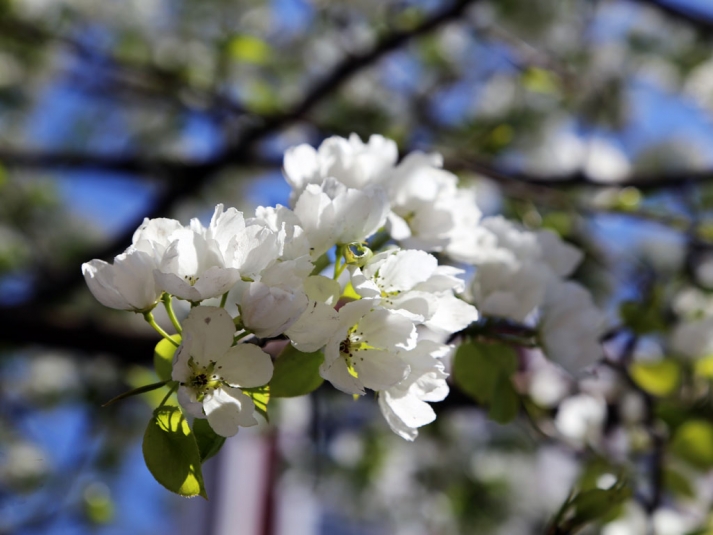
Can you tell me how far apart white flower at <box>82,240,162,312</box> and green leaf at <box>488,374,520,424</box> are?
10.8 inches

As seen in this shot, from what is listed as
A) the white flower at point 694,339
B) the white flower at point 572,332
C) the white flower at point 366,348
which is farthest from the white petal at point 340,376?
the white flower at point 694,339

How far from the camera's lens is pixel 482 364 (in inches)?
22.7

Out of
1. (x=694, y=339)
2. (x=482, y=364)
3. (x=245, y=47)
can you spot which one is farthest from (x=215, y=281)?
(x=245, y=47)

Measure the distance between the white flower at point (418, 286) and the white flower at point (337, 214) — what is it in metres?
0.03

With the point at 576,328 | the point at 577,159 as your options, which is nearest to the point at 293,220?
the point at 576,328

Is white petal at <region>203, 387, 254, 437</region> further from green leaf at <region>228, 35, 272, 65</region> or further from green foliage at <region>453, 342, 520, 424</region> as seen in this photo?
green leaf at <region>228, 35, 272, 65</region>

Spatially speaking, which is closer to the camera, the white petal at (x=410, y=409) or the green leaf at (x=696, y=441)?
the white petal at (x=410, y=409)

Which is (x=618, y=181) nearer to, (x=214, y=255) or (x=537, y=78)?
(x=537, y=78)

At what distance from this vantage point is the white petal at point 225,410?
397 millimetres

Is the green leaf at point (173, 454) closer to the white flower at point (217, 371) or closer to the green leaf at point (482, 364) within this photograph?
the white flower at point (217, 371)

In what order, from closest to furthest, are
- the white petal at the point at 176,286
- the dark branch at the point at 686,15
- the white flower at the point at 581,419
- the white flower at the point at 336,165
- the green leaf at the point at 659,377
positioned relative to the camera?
the white petal at the point at 176,286 < the white flower at the point at 336,165 < the green leaf at the point at 659,377 < the white flower at the point at 581,419 < the dark branch at the point at 686,15

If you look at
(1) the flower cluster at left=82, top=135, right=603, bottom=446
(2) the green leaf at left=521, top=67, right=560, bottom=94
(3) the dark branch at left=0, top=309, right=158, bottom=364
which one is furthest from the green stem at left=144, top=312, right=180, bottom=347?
(2) the green leaf at left=521, top=67, right=560, bottom=94

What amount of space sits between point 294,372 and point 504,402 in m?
0.19

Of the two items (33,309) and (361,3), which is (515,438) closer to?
(361,3)
